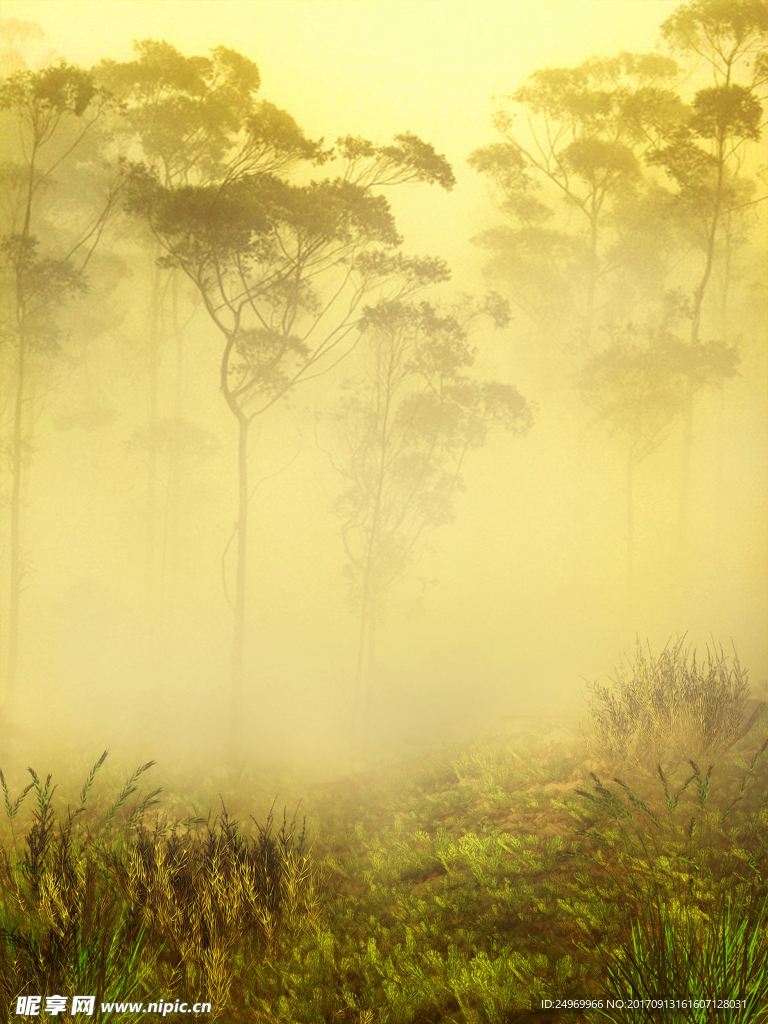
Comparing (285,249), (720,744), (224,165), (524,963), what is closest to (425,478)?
(285,249)

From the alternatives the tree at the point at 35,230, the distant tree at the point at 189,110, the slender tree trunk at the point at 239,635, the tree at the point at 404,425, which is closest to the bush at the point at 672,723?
the slender tree trunk at the point at 239,635

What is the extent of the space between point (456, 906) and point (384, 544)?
41.5ft

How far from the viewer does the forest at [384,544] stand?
3.94m

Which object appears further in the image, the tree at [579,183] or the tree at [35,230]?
the tree at [579,183]

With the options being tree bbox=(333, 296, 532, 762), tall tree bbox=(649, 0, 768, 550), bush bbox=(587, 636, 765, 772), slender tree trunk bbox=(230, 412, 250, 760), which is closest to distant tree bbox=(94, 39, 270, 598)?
slender tree trunk bbox=(230, 412, 250, 760)

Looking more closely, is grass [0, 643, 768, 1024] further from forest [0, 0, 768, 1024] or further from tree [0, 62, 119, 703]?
tree [0, 62, 119, 703]

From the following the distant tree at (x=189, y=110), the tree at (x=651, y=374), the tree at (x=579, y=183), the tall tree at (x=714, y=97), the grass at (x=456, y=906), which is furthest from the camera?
the tree at (x=579, y=183)

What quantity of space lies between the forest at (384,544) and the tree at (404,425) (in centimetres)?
11

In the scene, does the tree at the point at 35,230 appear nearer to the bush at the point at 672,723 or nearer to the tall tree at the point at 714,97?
the bush at the point at 672,723

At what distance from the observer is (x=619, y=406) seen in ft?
58.7

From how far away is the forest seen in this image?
3.94 m

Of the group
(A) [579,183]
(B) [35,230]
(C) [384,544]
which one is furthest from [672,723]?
(A) [579,183]

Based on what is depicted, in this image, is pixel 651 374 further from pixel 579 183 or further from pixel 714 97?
pixel 579 183

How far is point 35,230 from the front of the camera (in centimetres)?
1723
